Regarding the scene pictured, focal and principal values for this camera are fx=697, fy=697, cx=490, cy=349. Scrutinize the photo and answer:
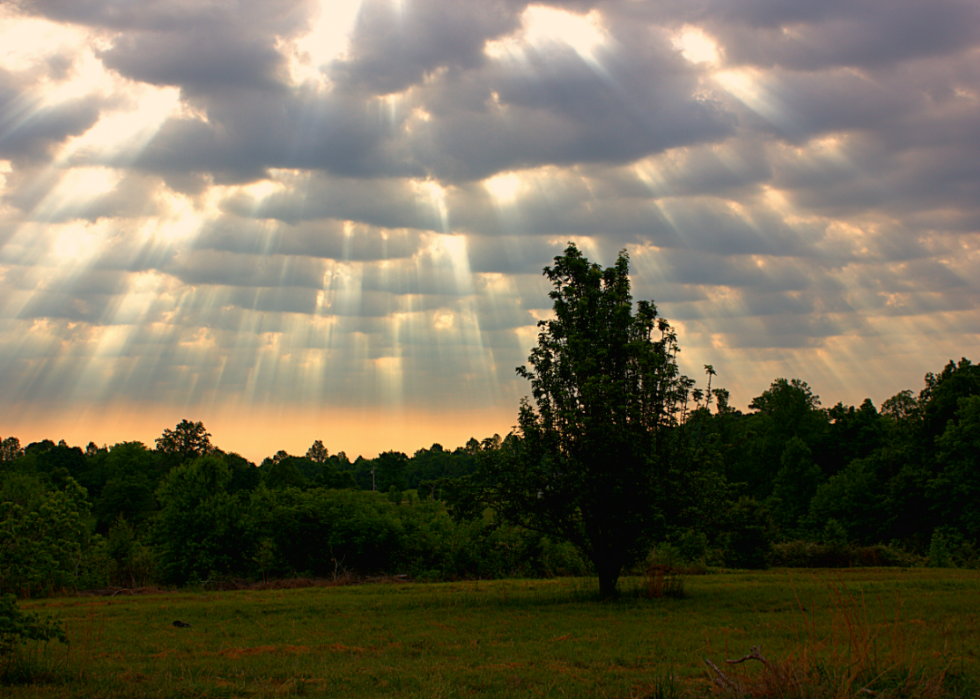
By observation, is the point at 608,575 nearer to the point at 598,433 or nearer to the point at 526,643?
the point at 598,433

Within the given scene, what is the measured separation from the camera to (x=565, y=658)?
42.8 ft

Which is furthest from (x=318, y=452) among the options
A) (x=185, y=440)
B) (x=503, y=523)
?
(x=503, y=523)

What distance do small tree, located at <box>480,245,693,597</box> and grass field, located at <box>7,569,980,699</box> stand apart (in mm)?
2487

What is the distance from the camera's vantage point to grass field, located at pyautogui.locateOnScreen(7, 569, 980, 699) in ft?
29.0

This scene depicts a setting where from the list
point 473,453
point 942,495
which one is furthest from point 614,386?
point 942,495

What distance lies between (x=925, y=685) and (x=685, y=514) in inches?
561

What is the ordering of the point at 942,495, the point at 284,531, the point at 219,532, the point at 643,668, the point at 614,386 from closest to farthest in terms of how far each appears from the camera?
the point at 643,668 < the point at 614,386 < the point at 284,531 < the point at 219,532 < the point at 942,495

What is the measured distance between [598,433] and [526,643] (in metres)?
7.99

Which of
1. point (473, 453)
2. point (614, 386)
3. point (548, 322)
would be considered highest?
point (548, 322)

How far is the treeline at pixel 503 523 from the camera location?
22.1 m

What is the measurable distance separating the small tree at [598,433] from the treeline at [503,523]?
29.4 inches

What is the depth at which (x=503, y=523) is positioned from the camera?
23.8 m

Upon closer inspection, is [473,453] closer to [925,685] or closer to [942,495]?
[925,685]

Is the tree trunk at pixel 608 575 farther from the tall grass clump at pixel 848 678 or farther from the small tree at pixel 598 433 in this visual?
the tall grass clump at pixel 848 678
